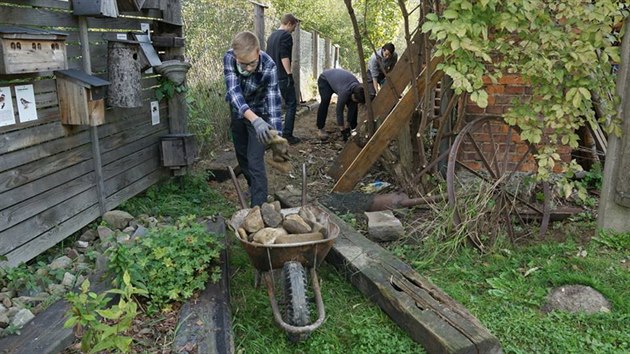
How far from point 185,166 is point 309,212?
2599 millimetres

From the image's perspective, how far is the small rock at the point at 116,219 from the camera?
15.3 feet

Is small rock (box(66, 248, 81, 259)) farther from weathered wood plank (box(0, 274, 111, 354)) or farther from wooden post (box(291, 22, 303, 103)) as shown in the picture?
wooden post (box(291, 22, 303, 103))

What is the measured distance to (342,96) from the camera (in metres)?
8.48

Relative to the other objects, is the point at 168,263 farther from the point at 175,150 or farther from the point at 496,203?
the point at 175,150

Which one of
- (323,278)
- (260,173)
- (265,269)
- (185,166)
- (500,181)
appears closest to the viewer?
(265,269)

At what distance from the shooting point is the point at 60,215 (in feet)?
13.5

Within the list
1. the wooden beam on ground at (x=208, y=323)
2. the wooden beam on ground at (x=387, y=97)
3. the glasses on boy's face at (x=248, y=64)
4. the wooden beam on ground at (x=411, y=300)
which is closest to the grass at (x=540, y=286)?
the wooden beam on ground at (x=411, y=300)

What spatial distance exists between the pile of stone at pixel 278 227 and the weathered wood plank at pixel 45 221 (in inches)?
61.6

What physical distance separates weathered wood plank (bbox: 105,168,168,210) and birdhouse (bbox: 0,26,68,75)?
1.39 meters

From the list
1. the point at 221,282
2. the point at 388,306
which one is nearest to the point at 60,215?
the point at 221,282

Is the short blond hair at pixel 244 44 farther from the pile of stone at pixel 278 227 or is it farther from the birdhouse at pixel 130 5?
the pile of stone at pixel 278 227

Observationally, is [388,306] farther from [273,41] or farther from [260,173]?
[273,41]

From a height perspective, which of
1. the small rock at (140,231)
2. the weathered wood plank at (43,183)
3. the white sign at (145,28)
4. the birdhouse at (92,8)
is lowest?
the small rock at (140,231)

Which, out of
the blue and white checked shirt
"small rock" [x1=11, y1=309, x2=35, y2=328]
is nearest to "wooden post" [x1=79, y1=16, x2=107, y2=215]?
the blue and white checked shirt
